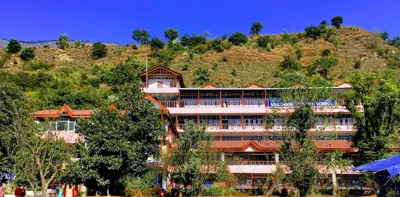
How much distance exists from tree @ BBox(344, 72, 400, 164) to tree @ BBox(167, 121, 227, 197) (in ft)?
47.3

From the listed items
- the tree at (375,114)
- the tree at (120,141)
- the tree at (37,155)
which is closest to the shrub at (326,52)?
the tree at (375,114)

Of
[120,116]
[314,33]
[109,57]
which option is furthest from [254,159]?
[314,33]

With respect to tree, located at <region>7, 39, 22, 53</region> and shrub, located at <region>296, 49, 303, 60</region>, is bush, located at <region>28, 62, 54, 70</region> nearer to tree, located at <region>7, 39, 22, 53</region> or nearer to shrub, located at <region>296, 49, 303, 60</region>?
tree, located at <region>7, 39, 22, 53</region>

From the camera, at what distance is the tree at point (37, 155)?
20906 mm

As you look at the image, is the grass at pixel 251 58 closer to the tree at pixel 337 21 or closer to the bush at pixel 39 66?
the bush at pixel 39 66

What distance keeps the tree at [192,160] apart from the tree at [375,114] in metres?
14.4

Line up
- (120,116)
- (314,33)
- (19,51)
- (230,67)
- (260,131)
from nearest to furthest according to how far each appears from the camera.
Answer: (120,116) < (260,131) < (230,67) < (19,51) < (314,33)

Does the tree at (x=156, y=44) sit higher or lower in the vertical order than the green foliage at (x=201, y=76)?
higher

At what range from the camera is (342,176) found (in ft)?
128

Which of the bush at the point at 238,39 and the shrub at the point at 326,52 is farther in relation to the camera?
the bush at the point at 238,39

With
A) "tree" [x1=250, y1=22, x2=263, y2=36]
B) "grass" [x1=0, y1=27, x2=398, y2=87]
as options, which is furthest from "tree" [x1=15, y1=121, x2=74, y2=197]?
"tree" [x1=250, y1=22, x2=263, y2=36]

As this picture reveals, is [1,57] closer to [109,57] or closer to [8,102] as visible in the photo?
[109,57]

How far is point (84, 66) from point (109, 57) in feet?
24.2

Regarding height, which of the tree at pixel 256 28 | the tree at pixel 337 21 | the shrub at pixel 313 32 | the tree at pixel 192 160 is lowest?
the tree at pixel 192 160
